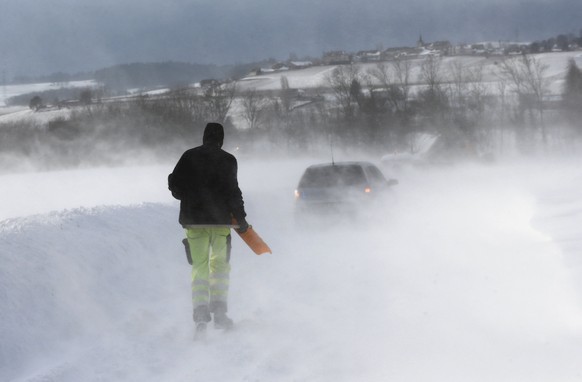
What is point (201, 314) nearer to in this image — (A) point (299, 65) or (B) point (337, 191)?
(B) point (337, 191)

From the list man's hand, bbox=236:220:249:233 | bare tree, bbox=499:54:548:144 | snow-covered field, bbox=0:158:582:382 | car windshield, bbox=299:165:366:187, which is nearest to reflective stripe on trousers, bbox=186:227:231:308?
man's hand, bbox=236:220:249:233

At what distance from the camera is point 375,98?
6369 centimetres

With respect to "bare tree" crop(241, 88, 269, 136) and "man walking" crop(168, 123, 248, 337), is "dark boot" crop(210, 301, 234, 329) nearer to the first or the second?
"man walking" crop(168, 123, 248, 337)

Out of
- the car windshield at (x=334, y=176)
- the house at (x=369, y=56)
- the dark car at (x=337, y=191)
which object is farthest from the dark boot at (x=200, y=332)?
the house at (x=369, y=56)

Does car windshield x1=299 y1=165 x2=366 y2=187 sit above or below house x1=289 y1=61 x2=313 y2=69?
below

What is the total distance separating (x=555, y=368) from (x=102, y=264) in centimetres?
492

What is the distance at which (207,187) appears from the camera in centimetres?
630

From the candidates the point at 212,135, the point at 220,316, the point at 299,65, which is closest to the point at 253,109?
the point at 299,65

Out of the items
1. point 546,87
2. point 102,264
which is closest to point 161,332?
point 102,264

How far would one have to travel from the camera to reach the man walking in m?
6.21

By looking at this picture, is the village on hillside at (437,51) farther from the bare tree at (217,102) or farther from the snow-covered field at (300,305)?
the snow-covered field at (300,305)

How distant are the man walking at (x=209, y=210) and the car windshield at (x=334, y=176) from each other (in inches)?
254

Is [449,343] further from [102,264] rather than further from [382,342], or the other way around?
[102,264]

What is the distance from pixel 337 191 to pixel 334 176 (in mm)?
460
